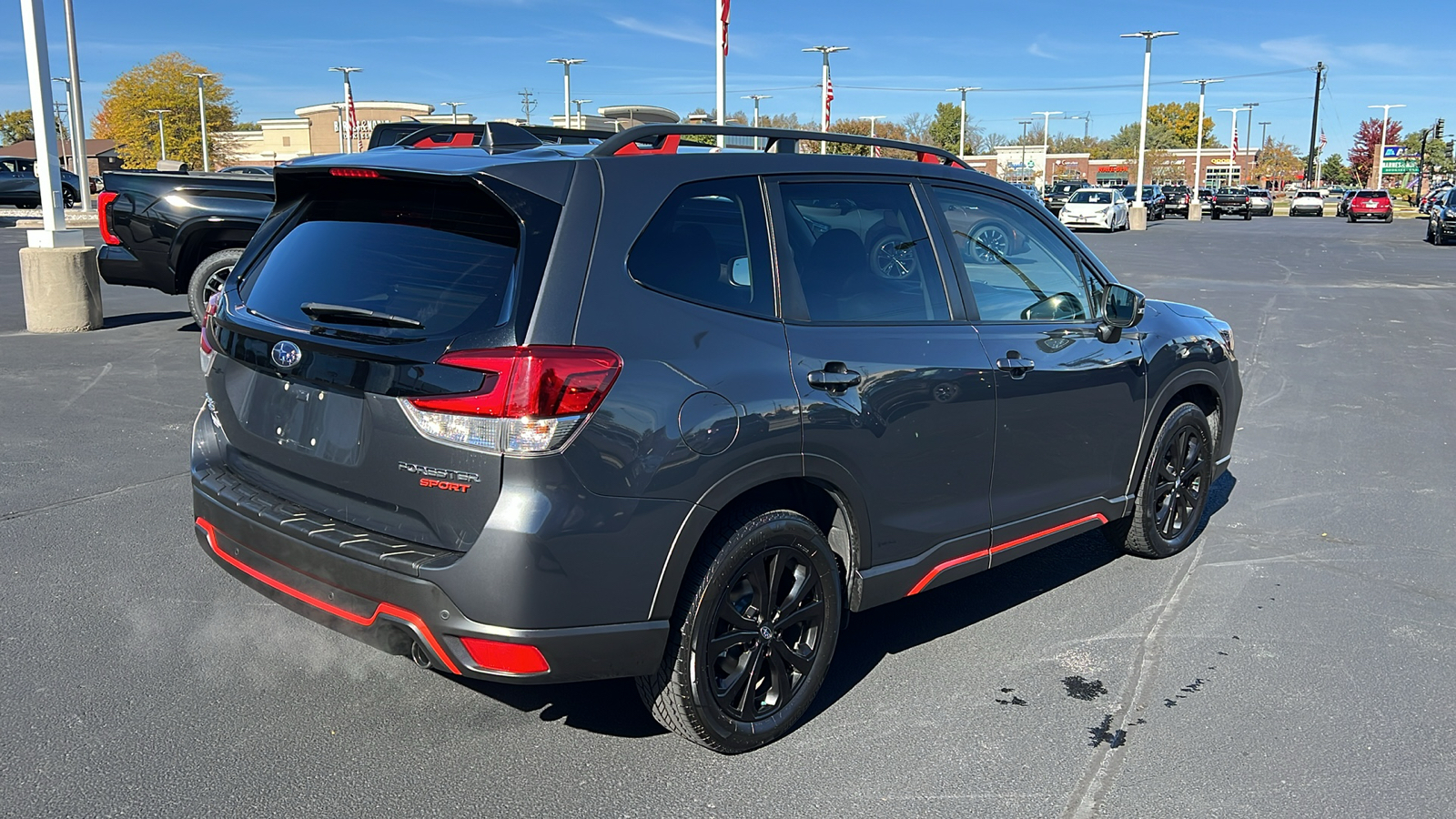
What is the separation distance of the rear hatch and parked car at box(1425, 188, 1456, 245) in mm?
37021

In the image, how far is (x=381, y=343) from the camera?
122 inches

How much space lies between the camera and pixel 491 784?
325 cm

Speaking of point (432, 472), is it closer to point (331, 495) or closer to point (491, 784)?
point (331, 495)

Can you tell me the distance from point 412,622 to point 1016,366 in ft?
7.66

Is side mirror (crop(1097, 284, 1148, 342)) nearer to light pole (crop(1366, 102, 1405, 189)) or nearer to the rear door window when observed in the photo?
the rear door window

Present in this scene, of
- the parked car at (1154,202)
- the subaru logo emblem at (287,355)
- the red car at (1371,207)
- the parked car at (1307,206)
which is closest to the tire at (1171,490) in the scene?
the subaru logo emblem at (287,355)

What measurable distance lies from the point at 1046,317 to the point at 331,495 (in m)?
2.78

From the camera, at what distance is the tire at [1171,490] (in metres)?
5.20

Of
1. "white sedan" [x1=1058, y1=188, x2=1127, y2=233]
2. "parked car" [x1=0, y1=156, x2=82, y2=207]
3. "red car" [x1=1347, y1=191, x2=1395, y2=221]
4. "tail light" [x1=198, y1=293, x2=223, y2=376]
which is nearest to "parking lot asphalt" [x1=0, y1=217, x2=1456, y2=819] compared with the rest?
"tail light" [x1=198, y1=293, x2=223, y2=376]

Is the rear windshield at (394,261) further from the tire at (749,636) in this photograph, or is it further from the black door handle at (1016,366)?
the black door handle at (1016,366)

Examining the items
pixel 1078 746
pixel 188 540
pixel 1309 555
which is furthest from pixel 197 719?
pixel 1309 555

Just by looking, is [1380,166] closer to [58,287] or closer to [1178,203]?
[1178,203]

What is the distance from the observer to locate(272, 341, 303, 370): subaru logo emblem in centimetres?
330

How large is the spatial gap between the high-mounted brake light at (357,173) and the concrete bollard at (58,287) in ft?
31.5
